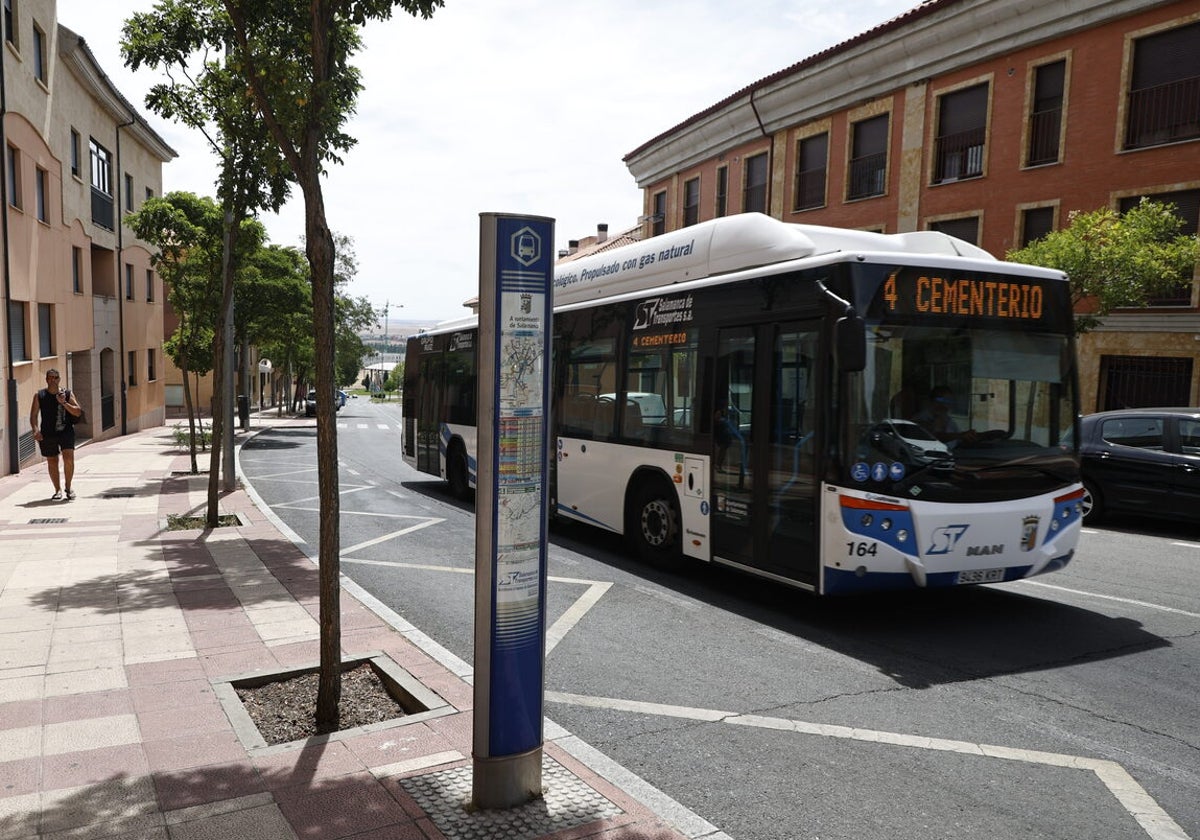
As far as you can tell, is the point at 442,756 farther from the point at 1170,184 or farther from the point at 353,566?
the point at 1170,184

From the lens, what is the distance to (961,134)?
21422 millimetres

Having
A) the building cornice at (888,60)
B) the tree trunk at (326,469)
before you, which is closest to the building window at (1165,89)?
the building cornice at (888,60)

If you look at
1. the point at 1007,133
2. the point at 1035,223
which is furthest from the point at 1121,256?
the point at 1007,133

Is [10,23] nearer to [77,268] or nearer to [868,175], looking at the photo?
[77,268]

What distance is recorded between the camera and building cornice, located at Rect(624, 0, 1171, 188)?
62.8 feet

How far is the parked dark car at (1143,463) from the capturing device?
37.1ft

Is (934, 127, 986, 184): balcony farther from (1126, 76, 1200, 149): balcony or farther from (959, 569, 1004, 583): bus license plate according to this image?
(959, 569, 1004, 583): bus license plate

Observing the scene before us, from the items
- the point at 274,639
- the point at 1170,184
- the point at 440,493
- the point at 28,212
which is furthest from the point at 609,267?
the point at 28,212

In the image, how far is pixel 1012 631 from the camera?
6863mm

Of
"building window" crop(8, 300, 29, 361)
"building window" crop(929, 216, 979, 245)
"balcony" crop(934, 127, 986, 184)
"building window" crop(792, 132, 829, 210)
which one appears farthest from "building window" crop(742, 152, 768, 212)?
"building window" crop(8, 300, 29, 361)

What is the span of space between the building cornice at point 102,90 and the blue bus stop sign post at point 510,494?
22880 mm

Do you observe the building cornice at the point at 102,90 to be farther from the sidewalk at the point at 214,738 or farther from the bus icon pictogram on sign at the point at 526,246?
the bus icon pictogram on sign at the point at 526,246

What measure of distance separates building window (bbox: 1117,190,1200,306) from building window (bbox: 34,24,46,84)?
22851 mm

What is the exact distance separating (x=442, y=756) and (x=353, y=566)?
16.8ft
